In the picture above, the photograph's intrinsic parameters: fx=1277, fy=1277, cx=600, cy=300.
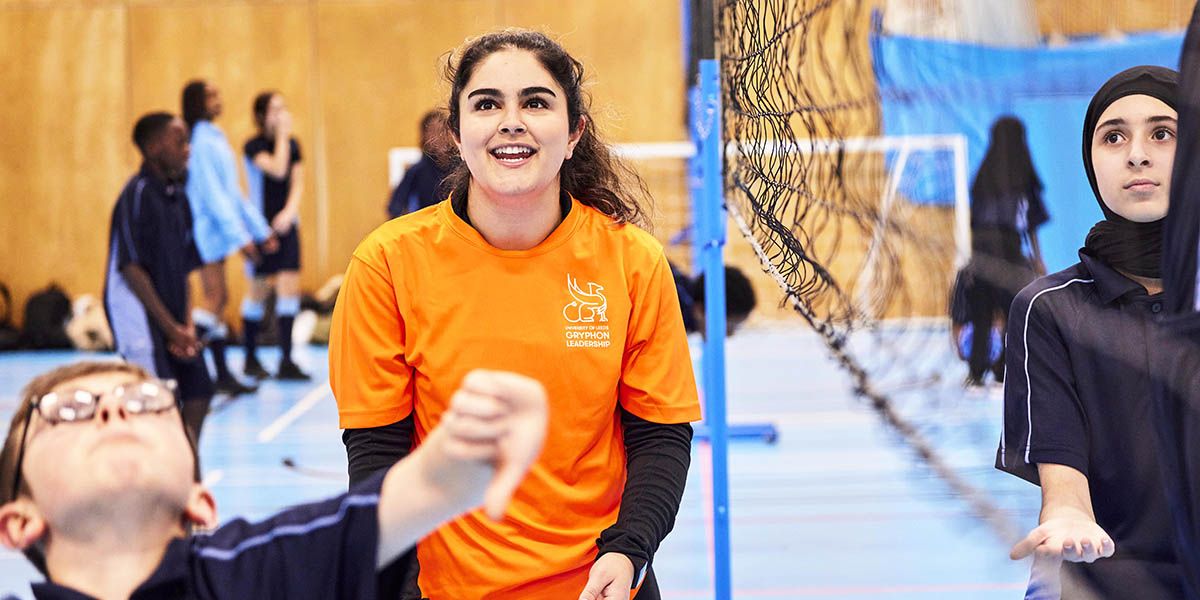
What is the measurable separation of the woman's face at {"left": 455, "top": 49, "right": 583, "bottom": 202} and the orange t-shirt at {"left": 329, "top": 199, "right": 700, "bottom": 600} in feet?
0.38

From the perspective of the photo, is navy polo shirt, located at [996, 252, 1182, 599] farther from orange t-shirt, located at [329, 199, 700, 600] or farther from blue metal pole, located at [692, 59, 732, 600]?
blue metal pole, located at [692, 59, 732, 600]

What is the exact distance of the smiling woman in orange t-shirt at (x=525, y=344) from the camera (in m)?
1.86

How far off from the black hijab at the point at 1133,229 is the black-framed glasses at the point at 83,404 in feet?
3.81

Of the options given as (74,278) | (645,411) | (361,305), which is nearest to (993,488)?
(645,411)

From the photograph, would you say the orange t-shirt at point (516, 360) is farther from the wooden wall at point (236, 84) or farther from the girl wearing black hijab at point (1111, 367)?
the wooden wall at point (236, 84)

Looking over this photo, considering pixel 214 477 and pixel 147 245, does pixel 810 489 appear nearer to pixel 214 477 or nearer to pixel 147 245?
pixel 214 477

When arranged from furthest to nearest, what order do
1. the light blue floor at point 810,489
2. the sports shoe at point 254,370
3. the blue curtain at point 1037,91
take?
1. the sports shoe at point 254,370
2. the blue curtain at point 1037,91
3. the light blue floor at point 810,489

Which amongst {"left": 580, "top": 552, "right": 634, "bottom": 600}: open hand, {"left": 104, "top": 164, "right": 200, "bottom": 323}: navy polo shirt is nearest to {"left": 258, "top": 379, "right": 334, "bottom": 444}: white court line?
{"left": 104, "top": 164, "right": 200, "bottom": 323}: navy polo shirt

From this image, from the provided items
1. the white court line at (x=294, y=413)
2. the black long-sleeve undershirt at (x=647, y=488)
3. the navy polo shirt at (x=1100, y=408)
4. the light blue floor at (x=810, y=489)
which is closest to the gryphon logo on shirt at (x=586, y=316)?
the black long-sleeve undershirt at (x=647, y=488)

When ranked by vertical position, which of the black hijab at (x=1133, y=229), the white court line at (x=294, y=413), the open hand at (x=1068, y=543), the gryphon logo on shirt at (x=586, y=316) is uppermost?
the black hijab at (x=1133, y=229)

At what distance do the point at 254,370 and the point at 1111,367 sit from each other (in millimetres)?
7222


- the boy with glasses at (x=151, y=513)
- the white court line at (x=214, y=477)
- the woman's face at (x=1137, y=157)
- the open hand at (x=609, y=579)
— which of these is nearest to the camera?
the boy with glasses at (x=151, y=513)

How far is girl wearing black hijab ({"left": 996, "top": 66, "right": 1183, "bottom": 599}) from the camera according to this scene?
1.59 metres

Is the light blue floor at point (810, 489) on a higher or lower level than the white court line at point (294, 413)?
higher
